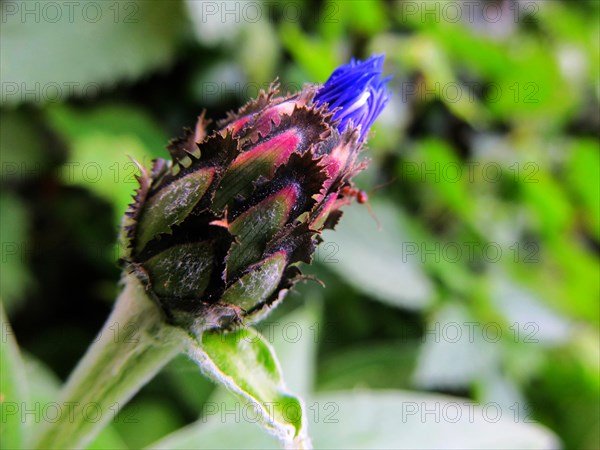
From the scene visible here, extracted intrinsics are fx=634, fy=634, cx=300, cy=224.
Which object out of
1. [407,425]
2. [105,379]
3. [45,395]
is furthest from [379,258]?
[105,379]

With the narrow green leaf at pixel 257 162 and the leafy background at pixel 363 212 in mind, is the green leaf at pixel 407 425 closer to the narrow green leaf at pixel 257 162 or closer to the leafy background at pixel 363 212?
the leafy background at pixel 363 212

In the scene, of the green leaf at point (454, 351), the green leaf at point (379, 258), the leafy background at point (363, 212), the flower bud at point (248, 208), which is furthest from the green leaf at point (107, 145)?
the green leaf at point (454, 351)

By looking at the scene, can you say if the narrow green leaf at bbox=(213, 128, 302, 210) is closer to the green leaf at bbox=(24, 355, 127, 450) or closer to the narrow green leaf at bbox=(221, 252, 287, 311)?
the narrow green leaf at bbox=(221, 252, 287, 311)

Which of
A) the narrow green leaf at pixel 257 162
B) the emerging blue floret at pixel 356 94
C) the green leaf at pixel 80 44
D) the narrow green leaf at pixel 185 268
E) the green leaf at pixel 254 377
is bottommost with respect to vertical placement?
the green leaf at pixel 254 377

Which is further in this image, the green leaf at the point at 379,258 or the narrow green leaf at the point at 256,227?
the green leaf at the point at 379,258

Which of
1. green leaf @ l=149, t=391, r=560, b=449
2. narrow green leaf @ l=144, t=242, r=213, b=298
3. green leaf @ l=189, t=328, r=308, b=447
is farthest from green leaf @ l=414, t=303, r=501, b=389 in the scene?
narrow green leaf @ l=144, t=242, r=213, b=298

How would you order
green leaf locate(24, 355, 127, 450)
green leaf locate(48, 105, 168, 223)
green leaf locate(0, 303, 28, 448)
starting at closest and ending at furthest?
1. green leaf locate(0, 303, 28, 448)
2. green leaf locate(24, 355, 127, 450)
3. green leaf locate(48, 105, 168, 223)

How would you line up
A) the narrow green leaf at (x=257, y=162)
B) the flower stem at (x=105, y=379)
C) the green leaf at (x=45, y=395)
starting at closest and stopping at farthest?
the narrow green leaf at (x=257, y=162)
the flower stem at (x=105, y=379)
the green leaf at (x=45, y=395)
